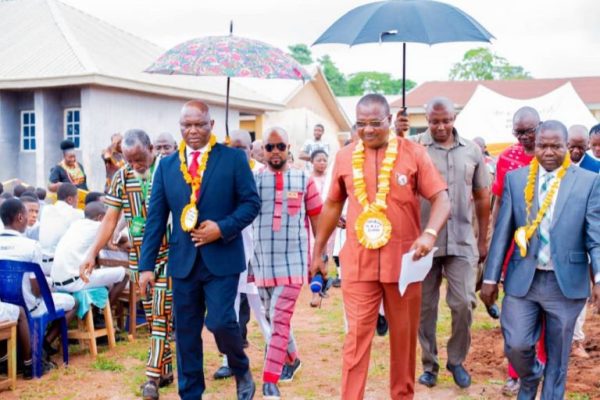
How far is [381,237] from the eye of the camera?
5.11 m

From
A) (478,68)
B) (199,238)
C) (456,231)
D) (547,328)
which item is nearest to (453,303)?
(456,231)

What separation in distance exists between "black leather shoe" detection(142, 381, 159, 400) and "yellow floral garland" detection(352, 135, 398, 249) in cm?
233

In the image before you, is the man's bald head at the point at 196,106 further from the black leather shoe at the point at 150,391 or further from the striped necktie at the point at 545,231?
the striped necktie at the point at 545,231

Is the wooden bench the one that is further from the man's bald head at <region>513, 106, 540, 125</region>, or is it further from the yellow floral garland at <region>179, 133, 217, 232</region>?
the man's bald head at <region>513, 106, 540, 125</region>

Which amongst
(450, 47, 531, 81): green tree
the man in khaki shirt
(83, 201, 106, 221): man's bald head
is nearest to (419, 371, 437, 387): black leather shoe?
the man in khaki shirt

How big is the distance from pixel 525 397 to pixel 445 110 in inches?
93.3

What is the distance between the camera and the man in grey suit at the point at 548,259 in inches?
196

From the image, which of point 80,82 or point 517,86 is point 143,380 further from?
point 517,86

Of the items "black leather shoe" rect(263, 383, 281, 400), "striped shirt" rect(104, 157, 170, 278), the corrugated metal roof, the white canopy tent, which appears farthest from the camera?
the white canopy tent

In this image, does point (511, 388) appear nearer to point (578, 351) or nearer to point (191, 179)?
point (578, 351)

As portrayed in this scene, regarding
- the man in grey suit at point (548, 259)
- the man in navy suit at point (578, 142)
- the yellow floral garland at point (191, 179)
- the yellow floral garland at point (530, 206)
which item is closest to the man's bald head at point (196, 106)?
the yellow floral garland at point (191, 179)

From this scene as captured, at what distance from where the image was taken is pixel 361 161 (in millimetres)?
5301

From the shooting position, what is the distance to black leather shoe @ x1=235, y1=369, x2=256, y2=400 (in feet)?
19.6

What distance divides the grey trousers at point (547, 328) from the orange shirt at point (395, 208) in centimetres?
83
